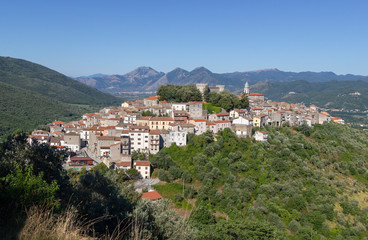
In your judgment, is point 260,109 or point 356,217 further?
point 260,109

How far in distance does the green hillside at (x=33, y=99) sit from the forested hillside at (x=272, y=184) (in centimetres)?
5410

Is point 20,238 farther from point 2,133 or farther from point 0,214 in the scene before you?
point 2,133

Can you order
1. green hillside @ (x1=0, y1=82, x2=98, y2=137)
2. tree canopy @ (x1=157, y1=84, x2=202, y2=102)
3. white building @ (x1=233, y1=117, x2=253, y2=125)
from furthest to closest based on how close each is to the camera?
green hillside @ (x1=0, y1=82, x2=98, y2=137) → tree canopy @ (x1=157, y1=84, x2=202, y2=102) → white building @ (x1=233, y1=117, x2=253, y2=125)

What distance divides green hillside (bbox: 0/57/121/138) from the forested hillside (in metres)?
54.1

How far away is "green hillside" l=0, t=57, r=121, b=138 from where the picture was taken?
81250 mm

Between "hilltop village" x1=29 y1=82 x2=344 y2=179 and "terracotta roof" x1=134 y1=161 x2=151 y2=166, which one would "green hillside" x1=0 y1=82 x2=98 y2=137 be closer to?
"hilltop village" x1=29 y1=82 x2=344 y2=179

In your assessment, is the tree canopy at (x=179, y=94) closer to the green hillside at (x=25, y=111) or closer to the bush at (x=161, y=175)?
the bush at (x=161, y=175)

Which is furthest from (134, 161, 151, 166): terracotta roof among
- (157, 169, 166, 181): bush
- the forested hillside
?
(157, 169, 166, 181): bush

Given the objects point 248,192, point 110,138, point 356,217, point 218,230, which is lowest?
point 356,217

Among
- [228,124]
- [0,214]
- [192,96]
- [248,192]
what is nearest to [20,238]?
[0,214]

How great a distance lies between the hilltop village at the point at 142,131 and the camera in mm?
37500

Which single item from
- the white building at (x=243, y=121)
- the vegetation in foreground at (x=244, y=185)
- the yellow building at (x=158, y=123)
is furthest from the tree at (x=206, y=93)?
the yellow building at (x=158, y=123)

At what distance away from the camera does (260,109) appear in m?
55.8

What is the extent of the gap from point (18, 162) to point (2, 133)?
2687 inches
